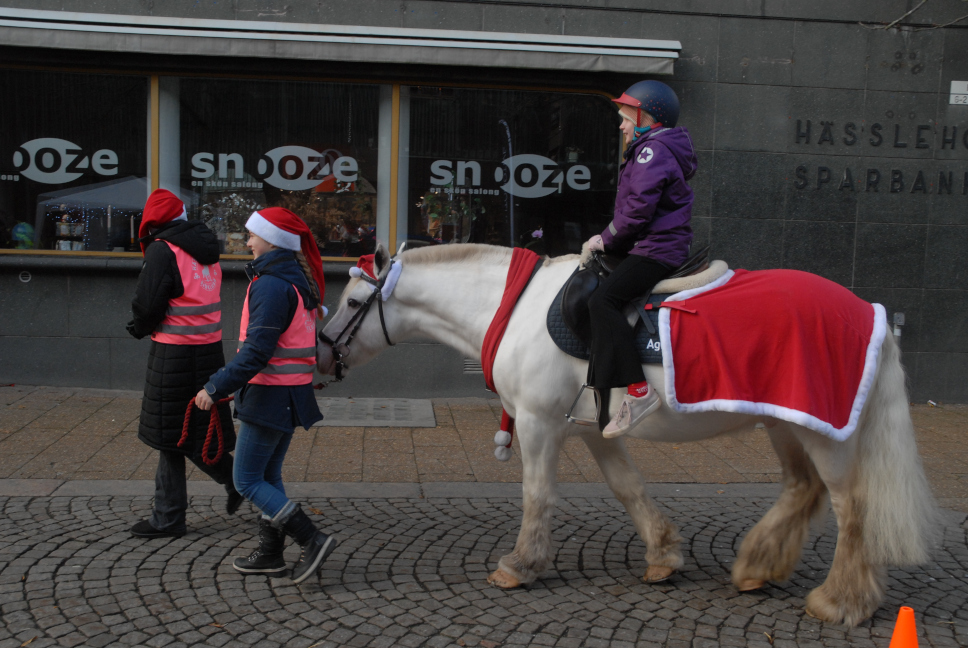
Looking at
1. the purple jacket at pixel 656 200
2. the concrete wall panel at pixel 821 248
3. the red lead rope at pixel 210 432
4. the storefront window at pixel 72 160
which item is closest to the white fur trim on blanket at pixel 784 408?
the purple jacket at pixel 656 200

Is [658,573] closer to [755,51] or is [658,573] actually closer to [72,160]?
[755,51]

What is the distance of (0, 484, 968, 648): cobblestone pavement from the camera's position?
3303 mm

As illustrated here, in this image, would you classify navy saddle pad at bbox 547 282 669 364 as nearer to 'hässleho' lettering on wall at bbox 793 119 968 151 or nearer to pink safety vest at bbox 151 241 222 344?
pink safety vest at bbox 151 241 222 344

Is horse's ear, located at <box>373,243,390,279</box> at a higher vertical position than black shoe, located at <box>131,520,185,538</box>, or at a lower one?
higher

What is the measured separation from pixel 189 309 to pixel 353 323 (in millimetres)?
1030

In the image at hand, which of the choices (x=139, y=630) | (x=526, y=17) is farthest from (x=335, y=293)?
(x=139, y=630)

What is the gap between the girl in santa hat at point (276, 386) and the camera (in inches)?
142

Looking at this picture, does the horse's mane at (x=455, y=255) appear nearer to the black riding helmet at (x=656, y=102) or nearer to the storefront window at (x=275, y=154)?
the black riding helmet at (x=656, y=102)

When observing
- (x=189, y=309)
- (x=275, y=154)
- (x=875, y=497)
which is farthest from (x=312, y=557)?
(x=275, y=154)

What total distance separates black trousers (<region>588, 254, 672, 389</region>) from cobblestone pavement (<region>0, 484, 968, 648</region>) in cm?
107

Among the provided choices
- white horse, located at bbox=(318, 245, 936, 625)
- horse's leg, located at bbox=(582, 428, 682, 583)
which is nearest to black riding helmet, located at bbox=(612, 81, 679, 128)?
white horse, located at bbox=(318, 245, 936, 625)

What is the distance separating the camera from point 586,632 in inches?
132

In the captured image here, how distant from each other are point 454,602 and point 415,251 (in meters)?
1.66

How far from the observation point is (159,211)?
14.1 ft
